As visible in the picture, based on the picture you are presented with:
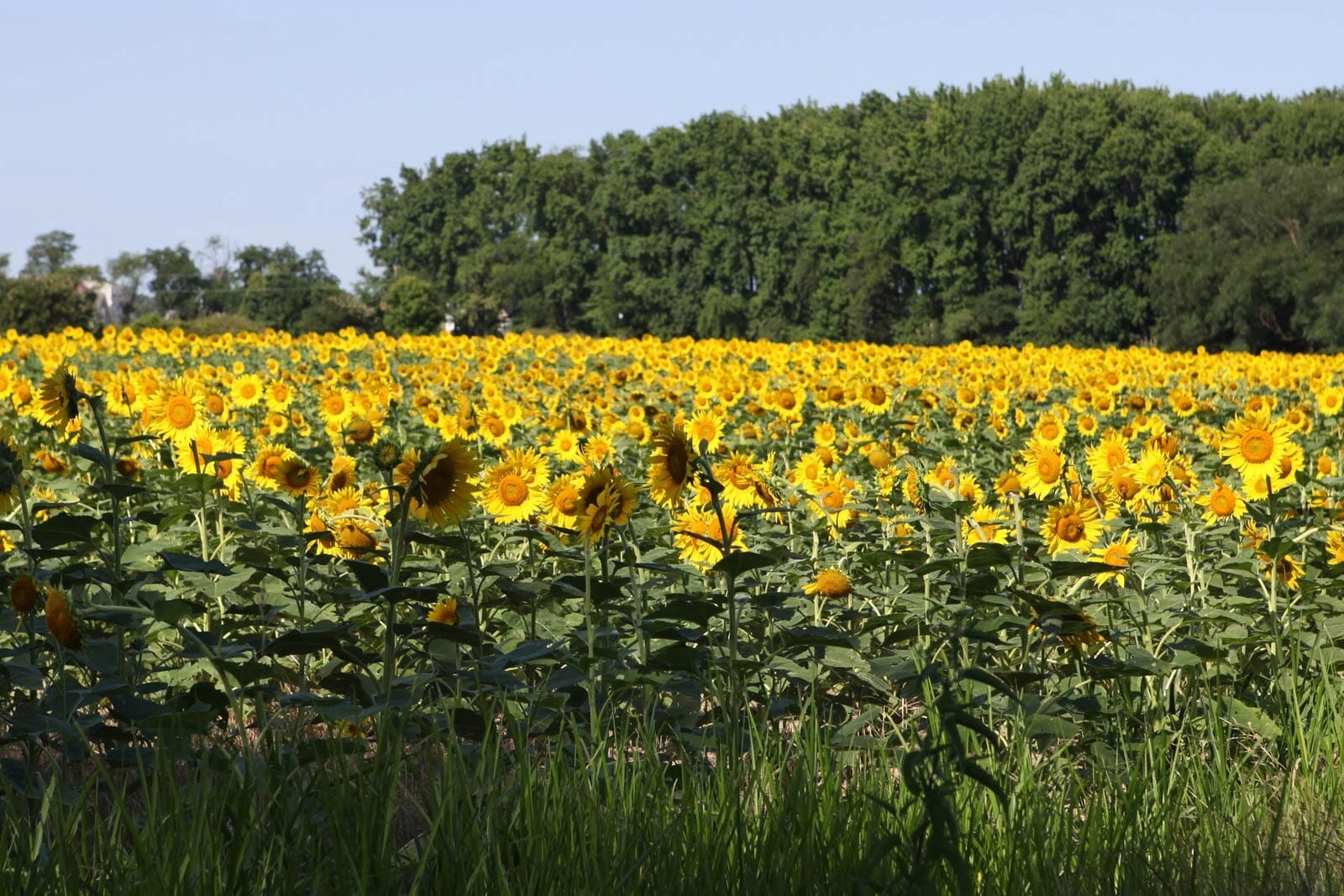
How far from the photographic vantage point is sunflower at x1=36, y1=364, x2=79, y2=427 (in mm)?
4199

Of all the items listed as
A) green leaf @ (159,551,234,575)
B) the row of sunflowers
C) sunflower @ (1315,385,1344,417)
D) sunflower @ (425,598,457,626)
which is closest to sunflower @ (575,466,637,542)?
the row of sunflowers

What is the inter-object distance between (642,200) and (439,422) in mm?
64279

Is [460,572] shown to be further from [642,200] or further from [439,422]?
[642,200]

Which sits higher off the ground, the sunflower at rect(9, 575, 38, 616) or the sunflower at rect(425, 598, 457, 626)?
the sunflower at rect(9, 575, 38, 616)

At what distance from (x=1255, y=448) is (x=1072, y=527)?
2.85 ft

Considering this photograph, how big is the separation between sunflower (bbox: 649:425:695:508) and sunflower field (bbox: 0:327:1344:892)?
0.01 metres

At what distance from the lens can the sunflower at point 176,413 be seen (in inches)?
225

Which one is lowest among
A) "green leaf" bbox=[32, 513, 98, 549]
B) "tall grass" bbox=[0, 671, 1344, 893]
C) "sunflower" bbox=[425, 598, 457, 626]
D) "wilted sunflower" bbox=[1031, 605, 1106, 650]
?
"tall grass" bbox=[0, 671, 1344, 893]

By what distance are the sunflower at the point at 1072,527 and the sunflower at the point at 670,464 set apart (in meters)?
1.62

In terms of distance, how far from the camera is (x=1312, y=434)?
38.7 ft

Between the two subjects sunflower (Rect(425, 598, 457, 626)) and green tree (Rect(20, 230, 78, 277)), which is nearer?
sunflower (Rect(425, 598, 457, 626))

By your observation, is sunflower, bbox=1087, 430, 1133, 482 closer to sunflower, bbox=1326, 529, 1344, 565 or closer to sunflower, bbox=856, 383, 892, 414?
sunflower, bbox=1326, 529, 1344, 565

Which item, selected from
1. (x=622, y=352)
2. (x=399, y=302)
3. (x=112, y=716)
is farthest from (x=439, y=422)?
(x=399, y=302)

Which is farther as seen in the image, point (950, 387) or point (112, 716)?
point (950, 387)
